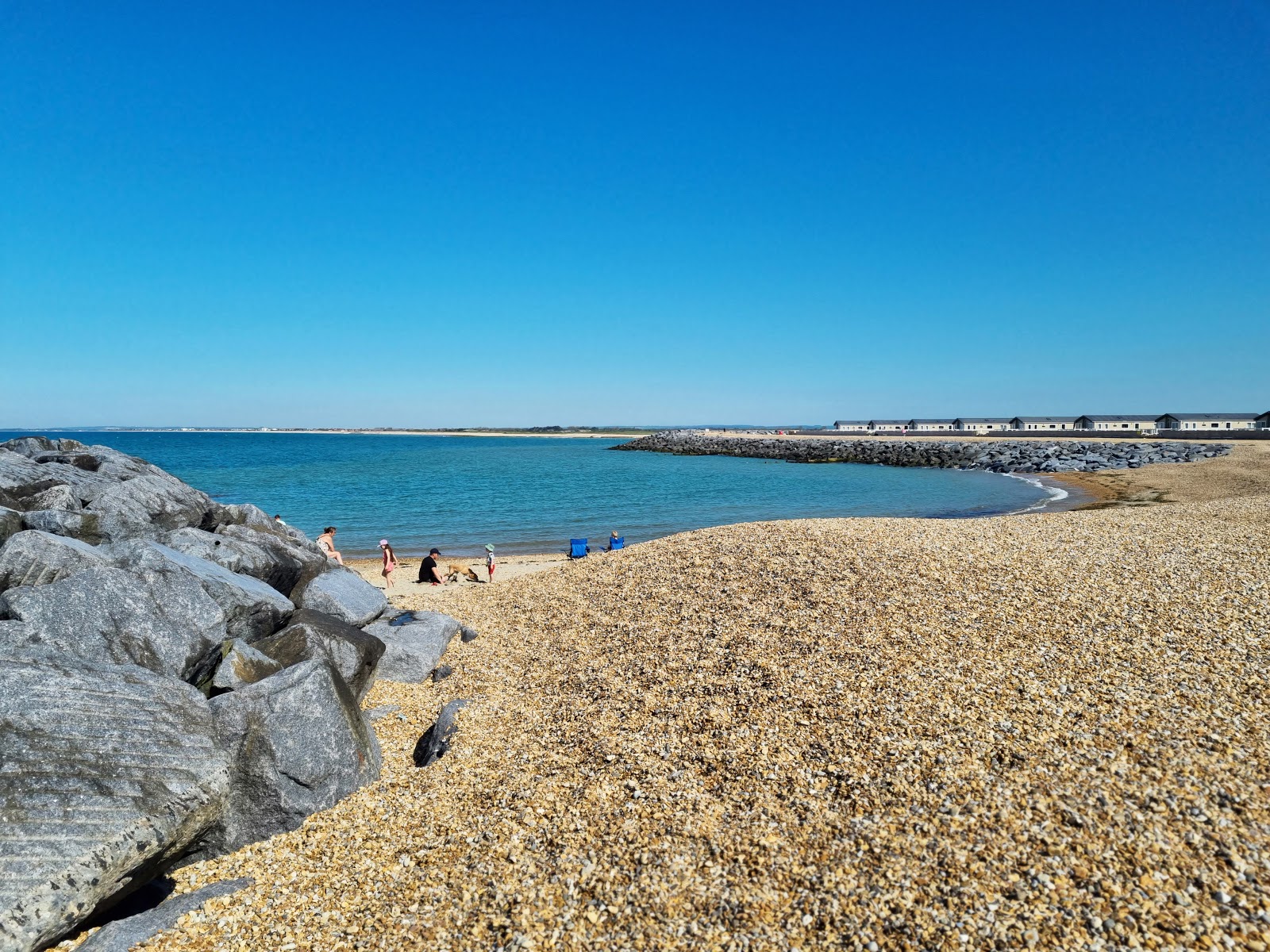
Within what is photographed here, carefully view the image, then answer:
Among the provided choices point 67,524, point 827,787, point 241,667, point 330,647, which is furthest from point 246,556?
point 827,787

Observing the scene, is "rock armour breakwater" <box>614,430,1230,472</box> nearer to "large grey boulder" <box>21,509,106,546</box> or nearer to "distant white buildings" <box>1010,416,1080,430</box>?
"distant white buildings" <box>1010,416,1080,430</box>

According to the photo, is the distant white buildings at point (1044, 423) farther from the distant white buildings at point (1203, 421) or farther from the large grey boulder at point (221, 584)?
the large grey boulder at point (221, 584)

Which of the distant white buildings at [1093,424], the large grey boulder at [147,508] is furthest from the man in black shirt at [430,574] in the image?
the distant white buildings at [1093,424]

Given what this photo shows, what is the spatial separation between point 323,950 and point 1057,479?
185 ft

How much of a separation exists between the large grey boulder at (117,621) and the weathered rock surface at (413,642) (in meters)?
3.02

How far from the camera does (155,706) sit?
629cm

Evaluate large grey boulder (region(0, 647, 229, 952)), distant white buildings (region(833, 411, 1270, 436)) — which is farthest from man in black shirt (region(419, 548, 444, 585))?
distant white buildings (region(833, 411, 1270, 436))

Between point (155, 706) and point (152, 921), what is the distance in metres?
1.77

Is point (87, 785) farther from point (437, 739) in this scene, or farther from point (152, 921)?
point (437, 739)

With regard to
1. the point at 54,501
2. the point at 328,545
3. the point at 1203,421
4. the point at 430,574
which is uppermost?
the point at 1203,421

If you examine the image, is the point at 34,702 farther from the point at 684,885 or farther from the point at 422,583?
the point at 422,583

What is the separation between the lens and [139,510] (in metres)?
13.8

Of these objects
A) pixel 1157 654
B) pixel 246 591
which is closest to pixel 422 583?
pixel 246 591

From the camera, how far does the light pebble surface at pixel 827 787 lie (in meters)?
5.09
